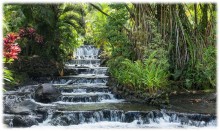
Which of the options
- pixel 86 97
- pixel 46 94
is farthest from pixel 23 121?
pixel 86 97

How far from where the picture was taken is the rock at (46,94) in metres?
10.5

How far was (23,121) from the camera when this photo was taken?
319 inches

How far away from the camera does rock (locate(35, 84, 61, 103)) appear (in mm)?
10516

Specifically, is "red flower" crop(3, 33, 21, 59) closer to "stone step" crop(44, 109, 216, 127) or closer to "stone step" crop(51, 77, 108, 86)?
"stone step" crop(44, 109, 216, 127)

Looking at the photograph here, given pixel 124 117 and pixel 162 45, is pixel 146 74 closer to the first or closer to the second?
pixel 162 45

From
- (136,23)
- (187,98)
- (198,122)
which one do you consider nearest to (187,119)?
(198,122)

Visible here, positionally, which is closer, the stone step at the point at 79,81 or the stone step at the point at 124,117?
the stone step at the point at 124,117

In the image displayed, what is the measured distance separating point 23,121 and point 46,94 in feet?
8.19

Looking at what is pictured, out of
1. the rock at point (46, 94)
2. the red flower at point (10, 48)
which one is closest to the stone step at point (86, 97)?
the rock at point (46, 94)

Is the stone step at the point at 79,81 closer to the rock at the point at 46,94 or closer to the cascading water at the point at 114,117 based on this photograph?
the rock at the point at 46,94

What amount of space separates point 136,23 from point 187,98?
247 centimetres

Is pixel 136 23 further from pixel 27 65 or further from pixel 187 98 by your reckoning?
pixel 27 65

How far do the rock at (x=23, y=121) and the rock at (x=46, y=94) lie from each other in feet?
7.09

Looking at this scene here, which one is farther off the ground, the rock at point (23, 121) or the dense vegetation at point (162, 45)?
the dense vegetation at point (162, 45)
